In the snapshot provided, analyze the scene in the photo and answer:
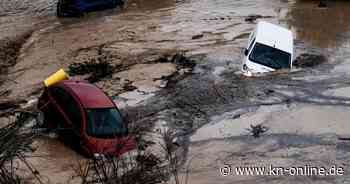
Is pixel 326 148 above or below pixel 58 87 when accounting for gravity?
below

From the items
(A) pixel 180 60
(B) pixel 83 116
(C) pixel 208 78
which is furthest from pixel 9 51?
(B) pixel 83 116

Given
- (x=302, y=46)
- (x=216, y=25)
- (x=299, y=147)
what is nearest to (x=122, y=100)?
(x=299, y=147)

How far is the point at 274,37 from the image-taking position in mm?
Result: 19375

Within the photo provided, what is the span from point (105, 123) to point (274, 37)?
309 inches

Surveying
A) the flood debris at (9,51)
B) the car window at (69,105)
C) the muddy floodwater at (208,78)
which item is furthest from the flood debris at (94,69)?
the car window at (69,105)

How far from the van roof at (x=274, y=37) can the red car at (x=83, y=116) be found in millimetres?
6686

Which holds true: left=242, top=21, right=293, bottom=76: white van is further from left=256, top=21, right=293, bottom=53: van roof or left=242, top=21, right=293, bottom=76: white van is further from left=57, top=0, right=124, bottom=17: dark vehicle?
left=57, top=0, right=124, bottom=17: dark vehicle

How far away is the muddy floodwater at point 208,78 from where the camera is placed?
13.7 metres

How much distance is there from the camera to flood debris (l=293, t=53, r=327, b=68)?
68.3 feet

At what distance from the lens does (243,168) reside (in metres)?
12.8

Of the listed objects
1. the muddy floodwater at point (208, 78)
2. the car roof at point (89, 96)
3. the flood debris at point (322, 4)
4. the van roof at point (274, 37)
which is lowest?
the muddy floodwater at point (208, 78)

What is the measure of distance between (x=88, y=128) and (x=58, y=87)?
1945 mm

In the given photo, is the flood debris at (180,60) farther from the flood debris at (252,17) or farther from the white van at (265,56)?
the flood debris at (252,17)

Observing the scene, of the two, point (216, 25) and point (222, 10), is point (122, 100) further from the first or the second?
point (222, 10)
